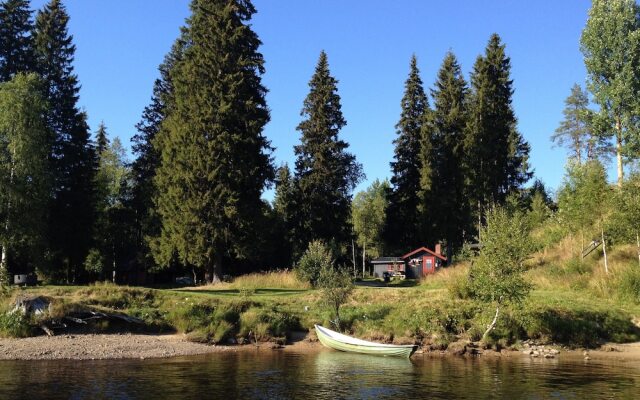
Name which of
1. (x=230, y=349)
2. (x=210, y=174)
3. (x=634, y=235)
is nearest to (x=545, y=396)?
(x=230, y=349)

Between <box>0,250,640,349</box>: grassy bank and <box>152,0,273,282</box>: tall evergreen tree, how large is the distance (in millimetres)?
9971

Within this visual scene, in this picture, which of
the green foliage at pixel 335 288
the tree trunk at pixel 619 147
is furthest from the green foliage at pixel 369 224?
the green foliage at pixel 335 288

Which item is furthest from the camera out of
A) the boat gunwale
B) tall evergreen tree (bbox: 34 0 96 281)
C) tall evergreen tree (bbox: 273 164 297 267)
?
tall evergreen tree (bbox: 273 164 297 267)

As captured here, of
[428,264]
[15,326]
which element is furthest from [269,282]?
[428,264]

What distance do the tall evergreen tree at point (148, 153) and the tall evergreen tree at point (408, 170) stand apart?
27.2 m

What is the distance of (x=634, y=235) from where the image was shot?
3309cm

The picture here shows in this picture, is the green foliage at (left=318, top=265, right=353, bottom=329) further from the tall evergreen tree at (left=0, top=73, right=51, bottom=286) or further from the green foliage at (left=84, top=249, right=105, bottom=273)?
the green foliage at (left=84, top=249, right=105, bottom=273)

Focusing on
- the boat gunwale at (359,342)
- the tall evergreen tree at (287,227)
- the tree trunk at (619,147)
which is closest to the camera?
the boat gunwale at (359,342)

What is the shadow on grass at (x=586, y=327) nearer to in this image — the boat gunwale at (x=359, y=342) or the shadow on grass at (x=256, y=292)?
the boat gunwale at (x=359, y=342)

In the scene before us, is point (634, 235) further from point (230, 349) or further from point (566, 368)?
point (230, 349)

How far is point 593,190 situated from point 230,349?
26.5 metres

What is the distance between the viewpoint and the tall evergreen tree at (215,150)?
41.8m

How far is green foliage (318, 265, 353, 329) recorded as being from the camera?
28344 millimetres

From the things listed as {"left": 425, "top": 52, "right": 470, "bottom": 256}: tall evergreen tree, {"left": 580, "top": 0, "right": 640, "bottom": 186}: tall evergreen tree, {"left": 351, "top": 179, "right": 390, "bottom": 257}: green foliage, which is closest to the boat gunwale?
{"left": 580, "top": 0, "right": 640, "bottom": 186}: tall evergreen tree
